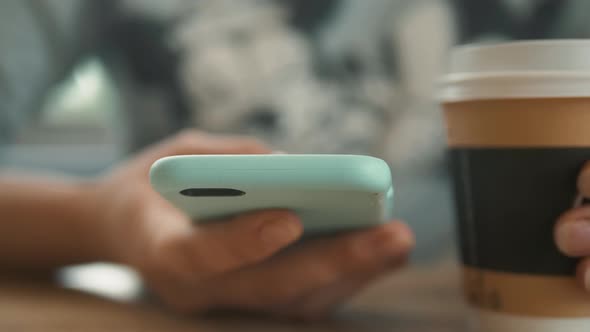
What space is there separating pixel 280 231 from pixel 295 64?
41 cm

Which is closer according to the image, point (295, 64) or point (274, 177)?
point (274, 177)

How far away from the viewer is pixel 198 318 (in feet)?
1.47

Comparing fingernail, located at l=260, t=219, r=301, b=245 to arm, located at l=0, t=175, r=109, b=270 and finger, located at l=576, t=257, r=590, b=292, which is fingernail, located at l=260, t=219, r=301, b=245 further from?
arm, located at l=0, t=175, r=109, b=270

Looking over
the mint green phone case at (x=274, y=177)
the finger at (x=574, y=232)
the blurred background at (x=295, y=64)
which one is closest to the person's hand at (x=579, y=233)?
the finger at (x=574, y=232)

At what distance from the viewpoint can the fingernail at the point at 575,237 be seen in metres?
0.33

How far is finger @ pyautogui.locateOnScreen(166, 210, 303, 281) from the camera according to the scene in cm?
31

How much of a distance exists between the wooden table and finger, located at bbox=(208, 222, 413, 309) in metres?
0.02

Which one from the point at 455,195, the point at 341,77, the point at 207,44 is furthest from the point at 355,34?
the point at 455,195

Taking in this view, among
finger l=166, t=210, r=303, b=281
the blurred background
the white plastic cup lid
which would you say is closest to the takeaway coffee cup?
the white plastic cup lid

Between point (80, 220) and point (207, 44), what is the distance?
0.23 meters

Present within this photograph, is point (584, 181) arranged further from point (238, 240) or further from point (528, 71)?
point (238, 240)

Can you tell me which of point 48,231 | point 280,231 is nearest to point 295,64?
point 48,231

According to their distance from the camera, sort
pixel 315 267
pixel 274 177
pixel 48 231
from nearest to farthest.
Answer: pixel 274 177 < pixel 315 267 < pixel 48 231

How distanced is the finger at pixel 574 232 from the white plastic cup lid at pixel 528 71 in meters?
0.06
